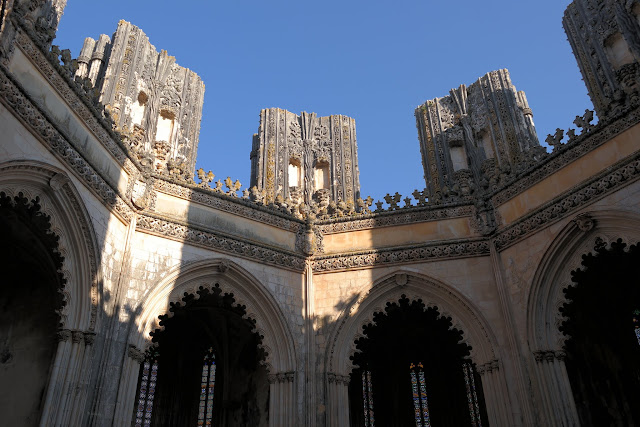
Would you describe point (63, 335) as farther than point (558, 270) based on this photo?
No

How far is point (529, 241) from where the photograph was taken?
14.2 metres

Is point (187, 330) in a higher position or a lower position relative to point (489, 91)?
lower

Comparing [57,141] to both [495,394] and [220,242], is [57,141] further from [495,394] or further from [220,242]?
[495,394]

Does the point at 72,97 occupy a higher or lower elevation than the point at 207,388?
higher

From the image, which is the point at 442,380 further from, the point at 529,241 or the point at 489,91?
the point at 489,91

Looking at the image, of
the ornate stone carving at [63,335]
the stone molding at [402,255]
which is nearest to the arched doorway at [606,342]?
the stone molding at [402,255]

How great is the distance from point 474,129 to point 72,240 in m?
18.2

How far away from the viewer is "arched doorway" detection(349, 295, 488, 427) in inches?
720

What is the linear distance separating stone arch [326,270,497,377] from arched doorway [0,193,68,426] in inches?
273

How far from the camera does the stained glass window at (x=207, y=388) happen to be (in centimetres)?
1825

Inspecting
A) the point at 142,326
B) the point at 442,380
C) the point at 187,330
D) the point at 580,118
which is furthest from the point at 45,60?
the point at 442,380

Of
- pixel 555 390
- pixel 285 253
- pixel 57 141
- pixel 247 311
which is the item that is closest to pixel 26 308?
pixel 57 141

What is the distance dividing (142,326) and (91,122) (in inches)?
190

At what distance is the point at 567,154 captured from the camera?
45.8 ft
